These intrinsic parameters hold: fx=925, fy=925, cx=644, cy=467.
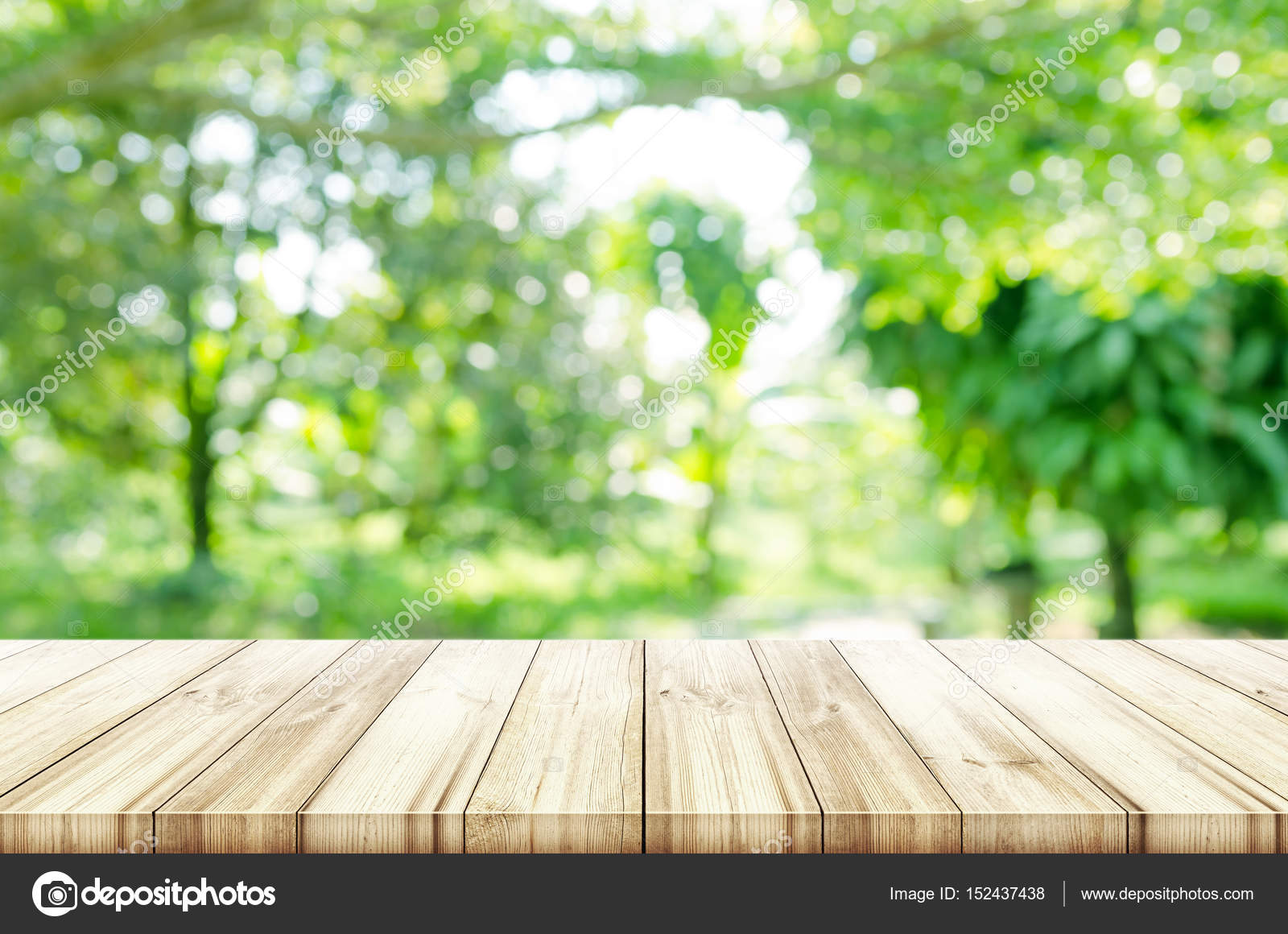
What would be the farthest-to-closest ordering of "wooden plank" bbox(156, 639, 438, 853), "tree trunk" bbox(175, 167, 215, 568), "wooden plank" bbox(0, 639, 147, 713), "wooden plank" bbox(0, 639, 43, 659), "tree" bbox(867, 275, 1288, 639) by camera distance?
"tree trunk" bbox(175, 167, 215, 568) → "tree" bbox(867, 275, 1288, 639) → "wooden plank" bbox(0, 639, 43, 659) → "wooden plank" bbox(0, 639, 147, 713) → "wooden plank" bbox(156, 639, 438, 853)

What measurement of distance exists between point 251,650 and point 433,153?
8.88 feet

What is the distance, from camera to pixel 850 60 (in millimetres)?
3137

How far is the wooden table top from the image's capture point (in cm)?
83

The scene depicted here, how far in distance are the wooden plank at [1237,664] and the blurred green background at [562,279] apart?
179cm

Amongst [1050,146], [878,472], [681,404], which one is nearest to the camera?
[1050,146]

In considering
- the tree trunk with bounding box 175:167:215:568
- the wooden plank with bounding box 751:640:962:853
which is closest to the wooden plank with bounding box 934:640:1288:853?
the wooden plank with bounding box 751:640:962:853

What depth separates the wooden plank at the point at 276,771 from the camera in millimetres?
827

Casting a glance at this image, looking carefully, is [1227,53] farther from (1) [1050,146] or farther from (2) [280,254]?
(2) [280,254]

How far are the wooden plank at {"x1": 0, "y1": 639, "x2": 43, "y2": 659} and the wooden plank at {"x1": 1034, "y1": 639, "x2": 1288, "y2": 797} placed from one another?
1607mm

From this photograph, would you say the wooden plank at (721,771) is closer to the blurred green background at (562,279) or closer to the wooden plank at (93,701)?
the wooden plank at (93,701)

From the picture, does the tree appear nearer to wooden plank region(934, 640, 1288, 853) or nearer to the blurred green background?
the blurred green background
